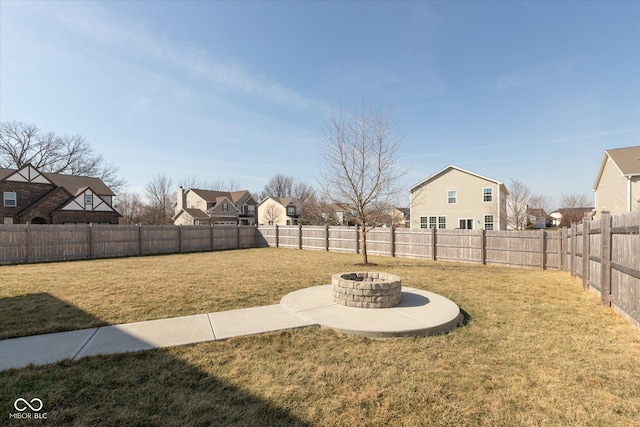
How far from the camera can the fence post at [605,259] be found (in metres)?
5.96

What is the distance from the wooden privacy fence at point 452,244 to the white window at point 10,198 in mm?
23766

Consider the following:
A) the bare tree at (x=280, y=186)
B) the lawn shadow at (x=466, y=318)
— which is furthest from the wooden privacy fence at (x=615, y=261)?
the bare tree at (x=280, y=186)

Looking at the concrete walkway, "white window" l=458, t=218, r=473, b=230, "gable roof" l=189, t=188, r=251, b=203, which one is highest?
"gable roof" l=189, t=188, r=251, b=203

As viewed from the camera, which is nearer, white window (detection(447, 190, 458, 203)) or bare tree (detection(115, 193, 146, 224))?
white window (detection(447, 190, 458, 203))

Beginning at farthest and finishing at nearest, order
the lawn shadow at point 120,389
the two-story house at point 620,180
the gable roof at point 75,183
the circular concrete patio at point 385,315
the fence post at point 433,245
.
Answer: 1. the gable roof at point 75,183
2. the two-story house at point 620,180
3. the fence post at point 433,245
4. the circular concrete patio at point 385,315
5. the lawn shadow at point 120,389

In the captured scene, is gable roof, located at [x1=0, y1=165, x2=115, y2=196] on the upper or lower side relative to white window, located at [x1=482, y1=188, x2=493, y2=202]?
upper

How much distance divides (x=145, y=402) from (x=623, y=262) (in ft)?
24.8

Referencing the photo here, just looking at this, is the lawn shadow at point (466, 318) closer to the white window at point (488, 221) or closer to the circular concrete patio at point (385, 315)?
the circular concrete patio at point (385, 315)

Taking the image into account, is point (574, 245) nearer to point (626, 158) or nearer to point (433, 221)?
point (626, 158)

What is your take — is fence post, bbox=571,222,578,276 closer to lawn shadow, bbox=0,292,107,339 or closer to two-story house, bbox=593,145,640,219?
two-story house, bbox=593,145,640,219

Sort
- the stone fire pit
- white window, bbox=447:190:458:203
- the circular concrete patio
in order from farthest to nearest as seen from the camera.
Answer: white window, bbox=447:190:458:203
the stone fire pit
the circular concrete patio

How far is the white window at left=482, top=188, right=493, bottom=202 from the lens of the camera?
922 inches

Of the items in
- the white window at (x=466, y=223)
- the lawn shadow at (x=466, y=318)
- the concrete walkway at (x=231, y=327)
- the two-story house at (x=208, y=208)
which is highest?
the two-story house at (x=208, y=208)

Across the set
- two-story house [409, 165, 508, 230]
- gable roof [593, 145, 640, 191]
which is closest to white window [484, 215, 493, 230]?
two-story house [409, 165, 508, 230]
